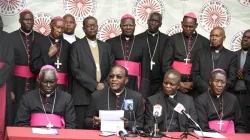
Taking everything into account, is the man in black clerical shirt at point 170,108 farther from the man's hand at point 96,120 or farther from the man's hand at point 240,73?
the man's hand at point 240,73

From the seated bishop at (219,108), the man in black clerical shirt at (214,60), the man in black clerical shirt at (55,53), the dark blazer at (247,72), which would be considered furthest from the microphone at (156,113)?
the dark blazer at (247,72)

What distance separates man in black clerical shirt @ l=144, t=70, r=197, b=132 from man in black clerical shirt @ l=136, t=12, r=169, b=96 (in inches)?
51.5

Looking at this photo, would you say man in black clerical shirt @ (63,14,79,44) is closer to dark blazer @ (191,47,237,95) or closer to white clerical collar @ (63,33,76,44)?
white clerical collar @ (63,33,76,44)

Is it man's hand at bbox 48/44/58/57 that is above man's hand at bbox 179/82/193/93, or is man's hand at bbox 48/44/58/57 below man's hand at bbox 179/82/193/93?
above

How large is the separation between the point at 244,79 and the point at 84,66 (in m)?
2.11

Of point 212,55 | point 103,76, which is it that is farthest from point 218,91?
point 103,76

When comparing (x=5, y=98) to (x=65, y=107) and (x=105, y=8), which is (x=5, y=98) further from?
(x=105, y=8)

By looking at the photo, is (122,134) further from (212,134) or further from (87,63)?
(87,63)

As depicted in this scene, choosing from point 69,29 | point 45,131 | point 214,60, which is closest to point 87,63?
point 69,29

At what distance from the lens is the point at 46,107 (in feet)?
20.8

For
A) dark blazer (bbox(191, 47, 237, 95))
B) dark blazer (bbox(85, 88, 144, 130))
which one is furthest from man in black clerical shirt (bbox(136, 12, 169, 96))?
dark blazer (bbox(85, 88, 144, 130))

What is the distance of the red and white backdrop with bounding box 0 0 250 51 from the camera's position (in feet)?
27.6

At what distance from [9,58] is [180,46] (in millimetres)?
2371

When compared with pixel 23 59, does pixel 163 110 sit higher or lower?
lower
